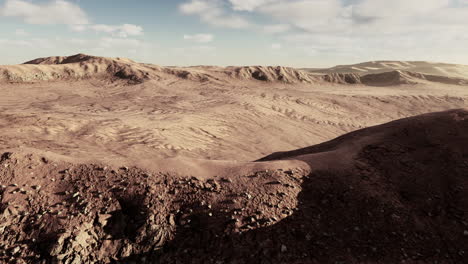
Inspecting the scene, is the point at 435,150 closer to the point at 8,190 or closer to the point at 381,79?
the point at 8,190

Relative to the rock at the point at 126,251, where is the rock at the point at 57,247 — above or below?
above

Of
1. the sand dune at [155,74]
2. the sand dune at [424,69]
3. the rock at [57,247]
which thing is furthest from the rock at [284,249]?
the sand dune at [424,69]

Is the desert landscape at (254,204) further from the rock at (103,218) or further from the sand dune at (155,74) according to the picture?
the sand dune at (155,74)

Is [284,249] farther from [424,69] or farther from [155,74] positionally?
[424,69]

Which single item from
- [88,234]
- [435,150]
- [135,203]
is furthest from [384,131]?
[88,234]

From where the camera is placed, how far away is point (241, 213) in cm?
352

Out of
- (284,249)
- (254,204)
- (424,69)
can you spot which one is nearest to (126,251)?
(254,204)

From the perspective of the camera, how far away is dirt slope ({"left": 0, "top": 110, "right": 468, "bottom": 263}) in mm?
3154

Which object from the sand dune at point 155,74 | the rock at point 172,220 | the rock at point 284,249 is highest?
the sand dune at point 155,74

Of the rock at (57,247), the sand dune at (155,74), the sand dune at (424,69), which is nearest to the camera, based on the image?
the rock at (57,247)

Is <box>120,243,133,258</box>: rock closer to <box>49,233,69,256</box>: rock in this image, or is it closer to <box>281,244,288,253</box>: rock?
<box>49,233,69,256</box>: rock

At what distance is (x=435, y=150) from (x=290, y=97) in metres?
13.9

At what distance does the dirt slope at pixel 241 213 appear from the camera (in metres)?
3.15

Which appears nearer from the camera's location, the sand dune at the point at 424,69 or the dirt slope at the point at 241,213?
the dirt slope at the point at 241,213
